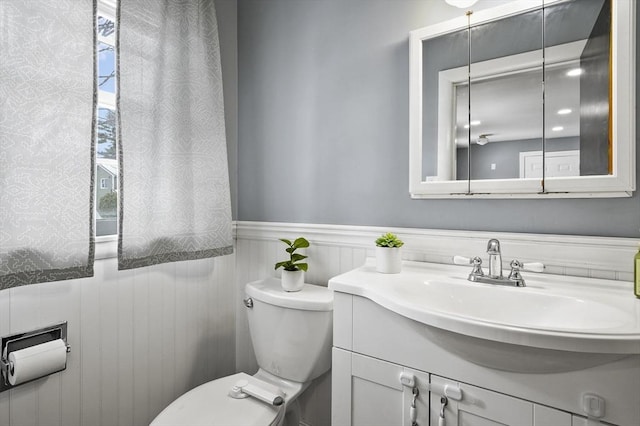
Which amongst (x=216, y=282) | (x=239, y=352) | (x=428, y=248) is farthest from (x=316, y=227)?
(x=239, y=352)

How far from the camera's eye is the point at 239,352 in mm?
1906

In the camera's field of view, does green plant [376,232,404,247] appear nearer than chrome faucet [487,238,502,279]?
No

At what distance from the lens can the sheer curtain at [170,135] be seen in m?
1.32

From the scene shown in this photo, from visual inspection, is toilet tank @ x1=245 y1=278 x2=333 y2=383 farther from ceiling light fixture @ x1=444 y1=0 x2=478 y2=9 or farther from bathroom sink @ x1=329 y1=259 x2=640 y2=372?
ceiling light fixture @ x1=444 y1=0 x2=478 y2=9

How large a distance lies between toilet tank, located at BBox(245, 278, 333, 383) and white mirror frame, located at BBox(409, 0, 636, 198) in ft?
1.92

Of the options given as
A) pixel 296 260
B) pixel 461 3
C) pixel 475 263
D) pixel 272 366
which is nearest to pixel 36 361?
pixel 272 366

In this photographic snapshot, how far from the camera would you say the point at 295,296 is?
138cm

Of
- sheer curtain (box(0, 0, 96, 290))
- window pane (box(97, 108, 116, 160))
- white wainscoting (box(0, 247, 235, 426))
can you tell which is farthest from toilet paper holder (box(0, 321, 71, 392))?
window pane (box(97, 108, 116, 160))

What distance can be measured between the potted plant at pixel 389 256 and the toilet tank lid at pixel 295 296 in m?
0.24

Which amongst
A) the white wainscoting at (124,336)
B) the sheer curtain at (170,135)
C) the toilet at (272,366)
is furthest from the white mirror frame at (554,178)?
the white wainscoting at (124,336)

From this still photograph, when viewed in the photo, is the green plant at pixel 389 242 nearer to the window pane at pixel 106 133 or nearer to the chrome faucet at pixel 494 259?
the chrome faucet at pixel 494 259

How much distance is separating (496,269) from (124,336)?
141 centimetres

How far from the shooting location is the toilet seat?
3.69 ft

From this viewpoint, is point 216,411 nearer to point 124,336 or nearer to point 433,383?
point 124,336
